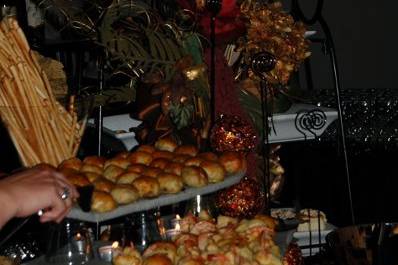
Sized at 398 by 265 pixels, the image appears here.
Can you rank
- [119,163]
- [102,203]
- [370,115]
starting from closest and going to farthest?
[102,203]
[119,163]
[370,115]

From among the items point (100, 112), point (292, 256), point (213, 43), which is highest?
point (213, 43)

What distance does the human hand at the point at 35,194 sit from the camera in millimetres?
1036

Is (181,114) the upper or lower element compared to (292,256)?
upper

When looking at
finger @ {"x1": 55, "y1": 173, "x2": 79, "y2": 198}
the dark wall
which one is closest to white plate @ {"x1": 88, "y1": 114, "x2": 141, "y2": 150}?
finger @ {"x1": 55, "y1": 173, "x2": 79, "y2": 198}

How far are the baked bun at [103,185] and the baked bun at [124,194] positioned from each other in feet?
0.06

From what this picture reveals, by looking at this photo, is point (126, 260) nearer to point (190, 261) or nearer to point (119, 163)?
point (190, 261)

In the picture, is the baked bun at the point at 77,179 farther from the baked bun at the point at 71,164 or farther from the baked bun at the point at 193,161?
the baked bun at the point at 193,161

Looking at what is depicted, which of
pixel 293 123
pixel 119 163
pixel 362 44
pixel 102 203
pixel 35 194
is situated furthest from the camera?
pixel 362 44

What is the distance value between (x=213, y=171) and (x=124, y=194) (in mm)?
197

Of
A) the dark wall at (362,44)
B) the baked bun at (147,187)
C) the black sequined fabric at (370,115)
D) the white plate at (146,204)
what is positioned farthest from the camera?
the dark wall at (362,44)

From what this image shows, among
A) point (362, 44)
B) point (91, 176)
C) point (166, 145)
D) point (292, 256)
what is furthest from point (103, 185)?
point (362, 44)

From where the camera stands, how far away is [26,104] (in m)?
1.31

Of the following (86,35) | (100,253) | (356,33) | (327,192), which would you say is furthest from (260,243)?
(356,33)

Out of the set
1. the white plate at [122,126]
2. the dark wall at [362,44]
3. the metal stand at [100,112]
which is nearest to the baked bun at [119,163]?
the metal stand at [100,112]
